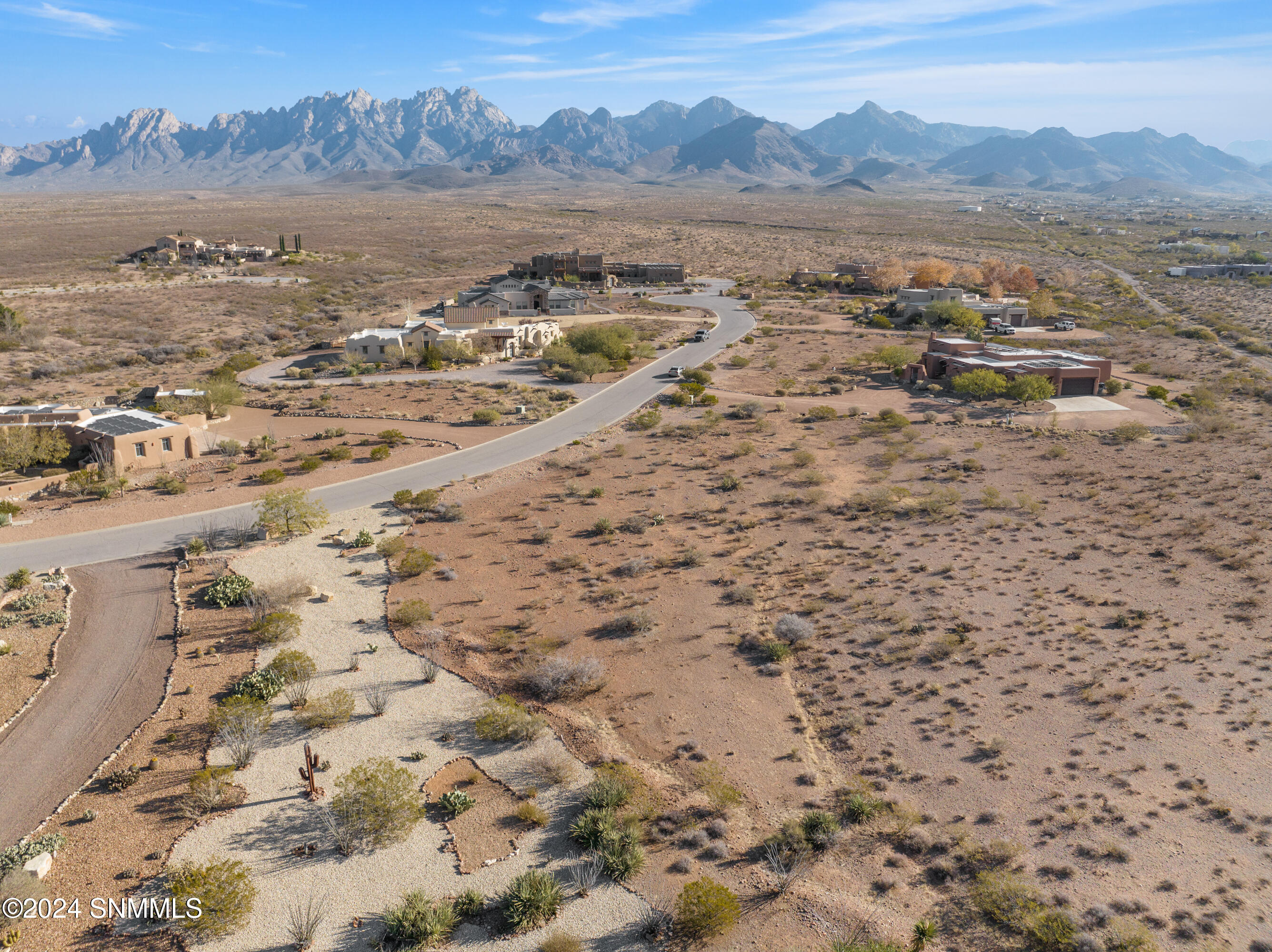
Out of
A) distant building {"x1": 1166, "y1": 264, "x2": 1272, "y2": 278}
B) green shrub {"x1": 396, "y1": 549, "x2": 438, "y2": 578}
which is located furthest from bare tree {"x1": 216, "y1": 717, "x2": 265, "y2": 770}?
distant building {"x1": 1166, "y1": 264, "x2": 1272, "y2": 278}

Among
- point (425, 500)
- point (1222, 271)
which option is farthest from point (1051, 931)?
point (1222, 271)

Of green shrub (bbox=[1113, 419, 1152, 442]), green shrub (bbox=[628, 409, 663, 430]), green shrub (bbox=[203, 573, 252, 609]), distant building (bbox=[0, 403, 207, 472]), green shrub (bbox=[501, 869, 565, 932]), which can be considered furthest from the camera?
green shrub (bbox=[628, 409, 663, 430])

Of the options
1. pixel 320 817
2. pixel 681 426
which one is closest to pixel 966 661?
pixel 320 817

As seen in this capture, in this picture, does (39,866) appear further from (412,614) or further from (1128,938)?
(1128,938)

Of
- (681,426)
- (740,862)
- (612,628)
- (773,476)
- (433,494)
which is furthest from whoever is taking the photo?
(681,426)

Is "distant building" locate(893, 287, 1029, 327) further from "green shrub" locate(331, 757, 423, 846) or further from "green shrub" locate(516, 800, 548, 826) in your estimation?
"green shrub" locate(331, 757, 423, 846)

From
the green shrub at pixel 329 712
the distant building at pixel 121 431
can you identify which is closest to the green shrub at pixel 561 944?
the green shrub at pixel 329 712

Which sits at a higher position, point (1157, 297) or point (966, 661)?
point (1157, 297)

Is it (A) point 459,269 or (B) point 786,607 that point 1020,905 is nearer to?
(B) point 786,607
